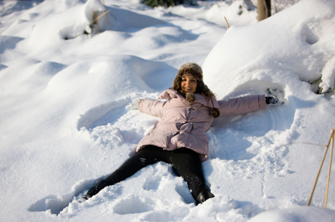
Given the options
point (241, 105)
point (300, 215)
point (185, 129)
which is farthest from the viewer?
point (241, 105)

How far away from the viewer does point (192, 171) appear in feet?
5.92

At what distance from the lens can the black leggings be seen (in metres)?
1.76

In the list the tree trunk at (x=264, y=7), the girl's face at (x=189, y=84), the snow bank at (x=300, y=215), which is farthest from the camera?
the tree trunk at (x=264, y=7)

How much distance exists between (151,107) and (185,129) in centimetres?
56

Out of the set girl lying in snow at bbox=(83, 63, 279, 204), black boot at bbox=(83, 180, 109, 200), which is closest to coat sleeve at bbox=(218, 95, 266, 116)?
girl lying in snow at bbox=(83, 63, 279, 204)

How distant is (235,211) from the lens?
1449mm

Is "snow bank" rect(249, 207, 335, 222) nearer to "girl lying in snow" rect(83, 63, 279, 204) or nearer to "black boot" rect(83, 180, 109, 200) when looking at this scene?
"girl lying in snow" rect(83, 63, 279, 204)

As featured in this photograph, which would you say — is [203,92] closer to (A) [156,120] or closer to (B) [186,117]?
(B) [186,117]

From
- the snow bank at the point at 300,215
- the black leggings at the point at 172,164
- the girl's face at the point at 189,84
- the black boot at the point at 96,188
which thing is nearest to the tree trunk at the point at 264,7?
the girl's face at the point at 189,84

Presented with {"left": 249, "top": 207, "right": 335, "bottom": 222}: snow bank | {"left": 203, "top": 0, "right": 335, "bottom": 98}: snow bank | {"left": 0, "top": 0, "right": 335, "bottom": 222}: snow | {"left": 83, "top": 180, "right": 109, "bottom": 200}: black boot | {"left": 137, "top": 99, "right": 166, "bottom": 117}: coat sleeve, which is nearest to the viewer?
{"left": 249, "top": 207, "right": 335, "bottom": 222}: snow bank

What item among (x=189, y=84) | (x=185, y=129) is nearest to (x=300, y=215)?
(x=185, y=129)

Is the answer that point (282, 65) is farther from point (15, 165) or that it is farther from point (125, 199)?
point (15, 165)

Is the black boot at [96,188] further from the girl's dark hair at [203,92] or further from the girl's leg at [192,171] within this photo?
the girl's dark hair at [203,92]

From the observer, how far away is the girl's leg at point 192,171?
5.38 ft
